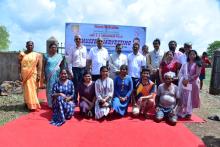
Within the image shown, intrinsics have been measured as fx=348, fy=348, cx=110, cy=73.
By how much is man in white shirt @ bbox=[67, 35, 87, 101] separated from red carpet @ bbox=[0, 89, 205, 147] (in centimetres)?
151

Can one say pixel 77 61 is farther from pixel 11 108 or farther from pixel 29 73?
pixel 11 108

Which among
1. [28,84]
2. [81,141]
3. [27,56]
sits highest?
[27,56]

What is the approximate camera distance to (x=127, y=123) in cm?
740

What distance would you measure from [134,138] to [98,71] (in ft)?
9.39

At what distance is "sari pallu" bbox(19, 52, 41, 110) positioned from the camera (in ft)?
28.5

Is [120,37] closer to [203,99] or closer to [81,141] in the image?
[203,99]

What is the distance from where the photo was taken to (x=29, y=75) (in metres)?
8.72

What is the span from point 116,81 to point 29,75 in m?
2.22

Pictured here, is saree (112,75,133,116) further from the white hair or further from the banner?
the banner

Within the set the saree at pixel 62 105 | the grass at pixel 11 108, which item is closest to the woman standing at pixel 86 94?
the saree at pixel 62 105

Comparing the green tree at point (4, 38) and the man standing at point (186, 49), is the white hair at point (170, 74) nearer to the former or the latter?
the man standing at point (186, 49)

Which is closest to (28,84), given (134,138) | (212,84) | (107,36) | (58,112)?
(58,112)

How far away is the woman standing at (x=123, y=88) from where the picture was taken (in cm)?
810

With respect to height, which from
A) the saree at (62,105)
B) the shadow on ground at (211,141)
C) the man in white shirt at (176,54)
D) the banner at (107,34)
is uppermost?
the banner at (107,34)
